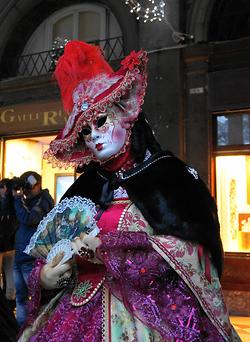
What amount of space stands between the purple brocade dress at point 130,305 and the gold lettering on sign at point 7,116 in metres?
7.34

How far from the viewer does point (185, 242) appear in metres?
1.75

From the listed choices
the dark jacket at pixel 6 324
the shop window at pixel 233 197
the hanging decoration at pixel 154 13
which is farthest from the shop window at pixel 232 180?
the dark jacket at pixel 6 324

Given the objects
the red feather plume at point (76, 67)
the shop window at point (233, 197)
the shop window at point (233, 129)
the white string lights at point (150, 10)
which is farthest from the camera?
the white string lights at point (150, 10)

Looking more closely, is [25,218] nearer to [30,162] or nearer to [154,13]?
[154,13]

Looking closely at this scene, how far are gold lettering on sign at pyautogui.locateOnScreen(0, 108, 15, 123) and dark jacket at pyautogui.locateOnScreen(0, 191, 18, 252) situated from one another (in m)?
3.25

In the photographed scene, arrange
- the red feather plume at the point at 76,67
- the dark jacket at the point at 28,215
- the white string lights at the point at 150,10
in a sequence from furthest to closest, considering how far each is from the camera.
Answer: the white string lights at the point at 150,10 → the dark jacket at the point at 28,215 → the red feather plume at the point at 76,67

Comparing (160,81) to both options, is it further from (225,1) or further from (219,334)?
(219,334)

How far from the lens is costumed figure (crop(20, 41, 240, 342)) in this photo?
1.70 m

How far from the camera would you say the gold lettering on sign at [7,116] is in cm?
877

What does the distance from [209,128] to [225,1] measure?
7.14ft

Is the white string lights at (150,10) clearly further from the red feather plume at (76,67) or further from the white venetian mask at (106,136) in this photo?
the white venetian mask at (106,136)

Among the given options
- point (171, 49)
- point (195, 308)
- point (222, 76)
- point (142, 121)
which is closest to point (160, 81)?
point (171, 49)

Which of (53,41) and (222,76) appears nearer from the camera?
(222,76)

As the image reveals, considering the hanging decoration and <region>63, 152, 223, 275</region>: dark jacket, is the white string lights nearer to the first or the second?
the hanging decoration
